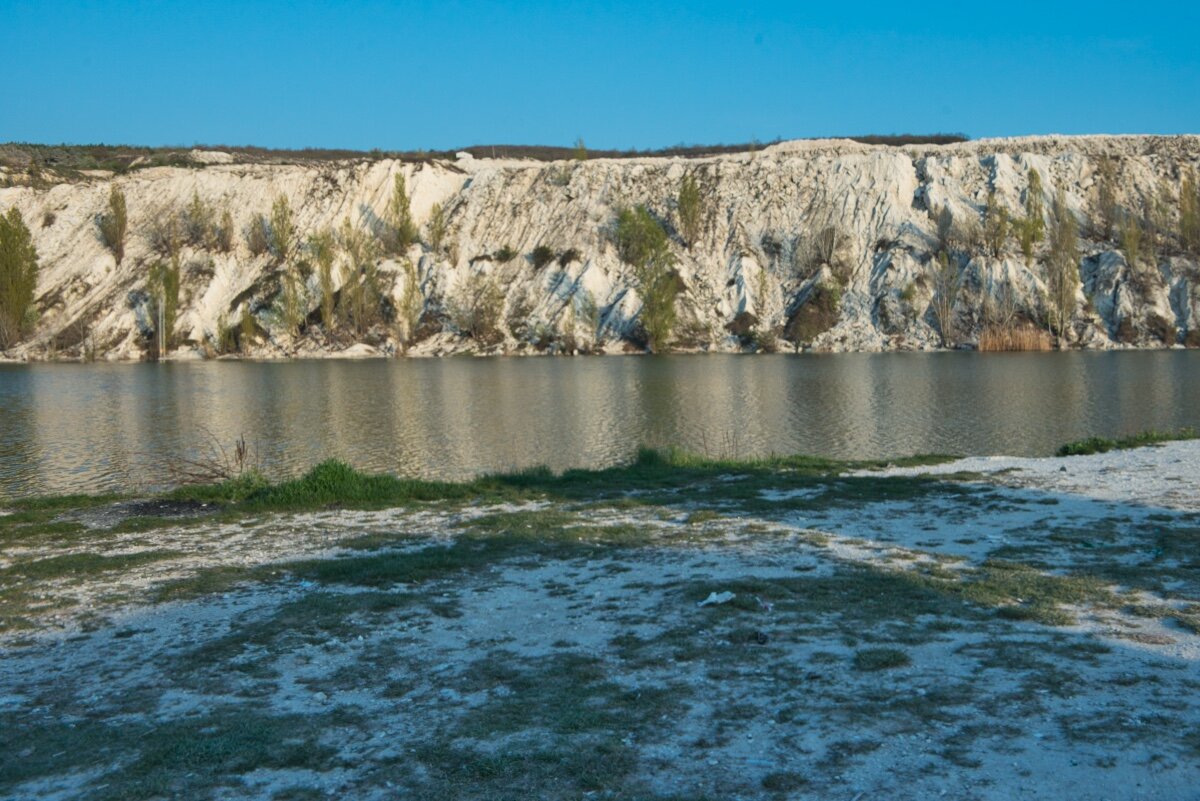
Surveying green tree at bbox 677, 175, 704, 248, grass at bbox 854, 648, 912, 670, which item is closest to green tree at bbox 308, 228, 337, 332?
green tree at bbox 677, 175, 704, 248

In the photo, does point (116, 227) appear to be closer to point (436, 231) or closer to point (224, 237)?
point (224, 237)

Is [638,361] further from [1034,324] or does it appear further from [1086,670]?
[1086,670]

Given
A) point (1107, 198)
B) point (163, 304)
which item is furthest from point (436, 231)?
point (1107, 198)

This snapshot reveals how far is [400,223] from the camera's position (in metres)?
85.7

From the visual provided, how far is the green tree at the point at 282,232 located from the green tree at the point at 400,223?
792 cm

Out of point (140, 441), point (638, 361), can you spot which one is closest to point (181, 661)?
point (140, 441)

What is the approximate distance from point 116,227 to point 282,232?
1380cm

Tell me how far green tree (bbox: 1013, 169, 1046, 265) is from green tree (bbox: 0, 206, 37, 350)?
73563 millimetres

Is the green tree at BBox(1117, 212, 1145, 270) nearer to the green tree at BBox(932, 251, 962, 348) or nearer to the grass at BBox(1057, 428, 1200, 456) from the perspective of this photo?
the green tree at BBox(932, 251, 962, 348)

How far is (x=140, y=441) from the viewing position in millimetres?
28375

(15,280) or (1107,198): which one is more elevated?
(1107,198)

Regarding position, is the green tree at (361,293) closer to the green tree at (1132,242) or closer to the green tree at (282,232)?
the green tree at (282,232)

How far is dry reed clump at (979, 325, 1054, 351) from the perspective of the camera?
2778 inches

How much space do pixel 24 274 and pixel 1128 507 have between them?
81.8 m
